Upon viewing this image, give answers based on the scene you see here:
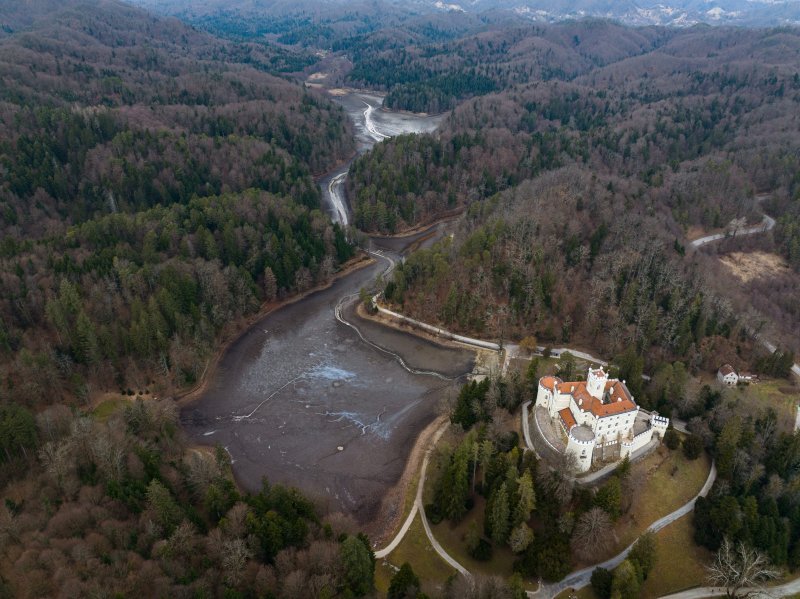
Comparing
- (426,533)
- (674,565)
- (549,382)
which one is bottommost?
(426,533)

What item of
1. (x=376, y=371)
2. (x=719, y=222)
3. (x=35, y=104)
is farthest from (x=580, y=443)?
(x=35, y=104)

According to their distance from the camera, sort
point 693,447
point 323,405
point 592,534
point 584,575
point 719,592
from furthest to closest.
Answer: point 323,405 → point 693,447 → point 584,575 → point 592,534 → point 719,592

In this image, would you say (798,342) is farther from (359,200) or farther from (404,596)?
(359,200)

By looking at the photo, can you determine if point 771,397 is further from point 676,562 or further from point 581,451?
point 581,451

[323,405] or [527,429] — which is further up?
[527,429]

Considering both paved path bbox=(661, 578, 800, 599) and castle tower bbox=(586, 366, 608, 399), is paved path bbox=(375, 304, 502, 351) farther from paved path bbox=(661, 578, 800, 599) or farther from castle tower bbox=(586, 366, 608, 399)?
paved path bbox=(661, 578, 800, 599)

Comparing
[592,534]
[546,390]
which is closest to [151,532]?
[592,534]

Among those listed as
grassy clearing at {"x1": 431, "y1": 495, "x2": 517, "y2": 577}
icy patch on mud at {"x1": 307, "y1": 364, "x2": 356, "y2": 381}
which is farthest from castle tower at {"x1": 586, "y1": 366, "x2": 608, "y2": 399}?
icy patch on mud at {"x1": 307, "y1": 364, "x2": 356, "y2": 381}
